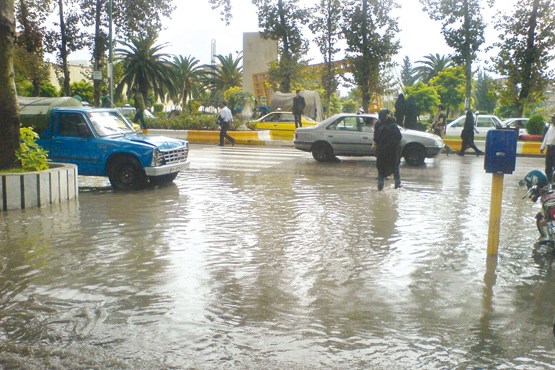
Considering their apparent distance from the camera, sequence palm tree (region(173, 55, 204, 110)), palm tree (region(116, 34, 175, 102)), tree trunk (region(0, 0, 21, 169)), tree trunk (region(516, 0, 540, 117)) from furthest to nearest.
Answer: palm tree (region(173, 55, 204, 110)) → palm tree (region(116, 34, 175, 102)) → tree trunk (region(516, 0, 540, 117)) → tree trunk (region(0, 0, 21, 169))

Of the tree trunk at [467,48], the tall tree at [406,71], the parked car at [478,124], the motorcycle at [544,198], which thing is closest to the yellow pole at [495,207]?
the motorcycle at [544,198]

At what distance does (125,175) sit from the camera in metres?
13.1

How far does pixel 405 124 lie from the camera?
2227 centimetres

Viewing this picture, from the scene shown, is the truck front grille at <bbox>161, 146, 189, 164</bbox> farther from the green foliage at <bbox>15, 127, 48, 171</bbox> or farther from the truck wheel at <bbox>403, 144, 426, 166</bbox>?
the truck wheel at <bbox>403, 144, 426, 166</bbox>

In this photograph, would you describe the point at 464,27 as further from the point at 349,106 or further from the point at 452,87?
the point at 349,106

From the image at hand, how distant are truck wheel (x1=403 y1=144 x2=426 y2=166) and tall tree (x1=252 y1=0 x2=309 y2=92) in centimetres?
2177

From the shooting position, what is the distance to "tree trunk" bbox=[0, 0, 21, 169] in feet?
34.9

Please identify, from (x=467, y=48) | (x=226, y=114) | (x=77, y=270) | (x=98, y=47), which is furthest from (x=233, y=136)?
(x=77, y=270)

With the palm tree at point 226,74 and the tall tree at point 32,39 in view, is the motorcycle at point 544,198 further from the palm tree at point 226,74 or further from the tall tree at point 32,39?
the palm tree at point 226,74

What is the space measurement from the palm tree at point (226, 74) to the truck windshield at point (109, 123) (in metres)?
62.8

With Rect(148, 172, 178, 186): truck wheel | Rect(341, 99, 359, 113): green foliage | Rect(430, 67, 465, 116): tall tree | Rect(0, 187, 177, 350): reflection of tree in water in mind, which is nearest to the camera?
Rect(0, 187, 177, 350): reflection of tree in water

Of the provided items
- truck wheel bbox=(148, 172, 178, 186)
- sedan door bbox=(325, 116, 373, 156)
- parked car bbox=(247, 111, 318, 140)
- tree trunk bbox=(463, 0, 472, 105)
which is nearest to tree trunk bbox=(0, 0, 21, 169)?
truck wheel bbox=(148, 172, 178, 186)

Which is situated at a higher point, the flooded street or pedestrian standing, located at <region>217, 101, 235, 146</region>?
pedestrian standing, located at <region>217, 101, 235, 146</region>

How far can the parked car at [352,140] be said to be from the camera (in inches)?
728
